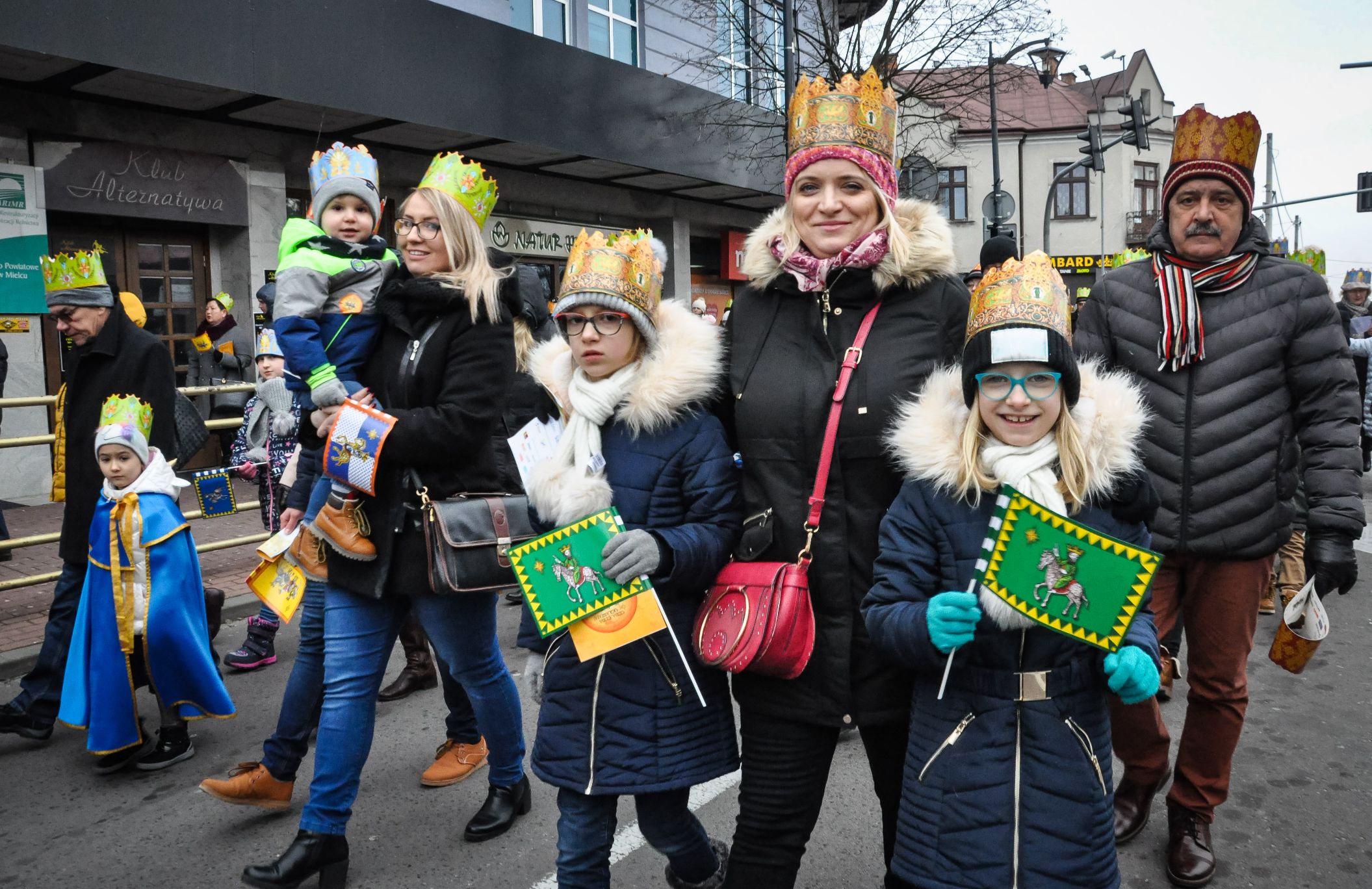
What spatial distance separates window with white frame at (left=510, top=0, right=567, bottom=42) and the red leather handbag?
12902 millimetres

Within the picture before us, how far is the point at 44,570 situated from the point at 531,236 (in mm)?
9186

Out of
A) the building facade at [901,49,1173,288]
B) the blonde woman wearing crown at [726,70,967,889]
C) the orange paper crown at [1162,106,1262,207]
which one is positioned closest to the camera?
the blonde woman wearing crown at [726,70,967,889]

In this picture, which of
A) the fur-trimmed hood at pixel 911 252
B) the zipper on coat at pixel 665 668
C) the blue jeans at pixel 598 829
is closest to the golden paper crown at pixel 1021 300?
the fur-trimmed hood at pixel 911 252

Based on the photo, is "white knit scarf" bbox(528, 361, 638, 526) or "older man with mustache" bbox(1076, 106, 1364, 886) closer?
"white knit scarf" bbox(528, 361, 638, 526)

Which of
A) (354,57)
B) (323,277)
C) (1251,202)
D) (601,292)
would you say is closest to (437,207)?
(323,277)

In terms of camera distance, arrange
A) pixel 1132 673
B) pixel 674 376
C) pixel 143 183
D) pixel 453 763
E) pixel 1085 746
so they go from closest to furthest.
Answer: pixel 1132 673
pixel 1085 746
pixel 674 376
pixel 453 763
pixel 143 183

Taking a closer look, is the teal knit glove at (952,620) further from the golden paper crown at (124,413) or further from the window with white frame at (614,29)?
the window with white frame at (614,29)

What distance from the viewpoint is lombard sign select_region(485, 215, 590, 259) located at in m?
15.0

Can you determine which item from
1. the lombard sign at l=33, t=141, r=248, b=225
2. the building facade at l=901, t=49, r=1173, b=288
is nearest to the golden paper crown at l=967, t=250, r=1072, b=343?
the lombard sign at l=33, t=141, r=248, b=225

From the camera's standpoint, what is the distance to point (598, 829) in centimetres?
260

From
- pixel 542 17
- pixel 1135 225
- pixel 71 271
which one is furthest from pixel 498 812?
pixel 1135 225

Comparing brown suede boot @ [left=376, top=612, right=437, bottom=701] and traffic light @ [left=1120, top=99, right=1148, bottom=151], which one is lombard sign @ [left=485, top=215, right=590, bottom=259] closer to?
brown suede boot @ [left=376, top=612, right=437, bottom=701]

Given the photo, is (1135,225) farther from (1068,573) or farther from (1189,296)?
(1068,573)

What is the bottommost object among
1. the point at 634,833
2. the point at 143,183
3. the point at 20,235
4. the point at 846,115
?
the point at 634,833
